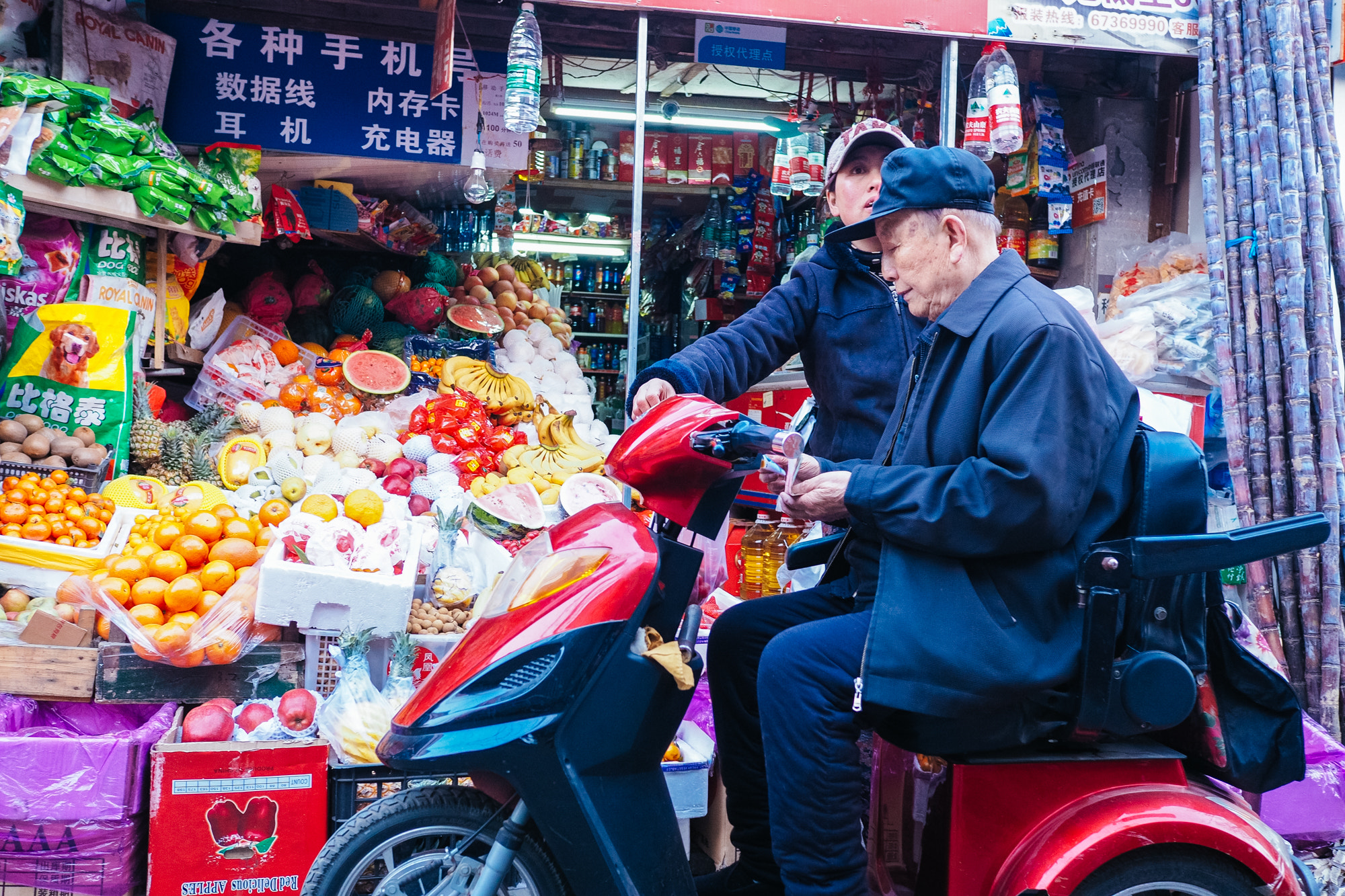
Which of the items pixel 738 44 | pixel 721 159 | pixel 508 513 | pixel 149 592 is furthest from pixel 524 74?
pixel 721 159

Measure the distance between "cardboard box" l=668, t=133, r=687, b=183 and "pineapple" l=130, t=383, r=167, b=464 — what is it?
423 centimetres

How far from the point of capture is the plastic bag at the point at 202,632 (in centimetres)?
283

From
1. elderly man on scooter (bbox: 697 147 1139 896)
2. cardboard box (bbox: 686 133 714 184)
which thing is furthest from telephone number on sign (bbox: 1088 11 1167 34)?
elderly man on scooter (bbox: 697 147 1139 896)

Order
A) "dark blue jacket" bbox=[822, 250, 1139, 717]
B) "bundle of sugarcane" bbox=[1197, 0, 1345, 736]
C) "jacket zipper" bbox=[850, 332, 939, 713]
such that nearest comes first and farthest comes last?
"dark blue jacket" bbox=[822, 250, 1139, 717] → "jacket zipper" bbox=[850, 332, 939, 713] → "bundle of sugarcane" bbox=[1197, 0, 1345, 736]

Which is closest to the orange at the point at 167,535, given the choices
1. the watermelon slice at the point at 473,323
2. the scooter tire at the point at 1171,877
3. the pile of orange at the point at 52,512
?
the pile of orange at the point at 52,512

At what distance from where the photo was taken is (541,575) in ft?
5.74

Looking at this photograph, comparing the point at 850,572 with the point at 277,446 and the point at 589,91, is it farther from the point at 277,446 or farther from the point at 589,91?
the point at 589,91

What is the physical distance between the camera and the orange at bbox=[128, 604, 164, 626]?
9.46 ft

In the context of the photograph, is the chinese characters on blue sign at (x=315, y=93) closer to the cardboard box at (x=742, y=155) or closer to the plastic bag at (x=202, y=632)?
the cardboard box at (x=742, y=155)

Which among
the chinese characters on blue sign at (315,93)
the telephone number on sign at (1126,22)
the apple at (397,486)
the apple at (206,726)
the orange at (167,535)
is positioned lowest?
the apple at (206,726)

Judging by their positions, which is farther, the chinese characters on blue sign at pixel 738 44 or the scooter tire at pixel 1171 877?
the chinese characters on blue sign at pixel 738 44

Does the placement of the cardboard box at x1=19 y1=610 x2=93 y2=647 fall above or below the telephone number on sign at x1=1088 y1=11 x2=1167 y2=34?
below

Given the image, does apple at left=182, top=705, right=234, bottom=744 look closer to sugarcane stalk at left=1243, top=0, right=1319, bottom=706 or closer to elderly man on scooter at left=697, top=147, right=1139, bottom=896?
elderly man on scooter at left=697, top=147, right=1139, bottom=896

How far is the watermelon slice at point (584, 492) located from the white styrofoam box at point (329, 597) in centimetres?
114
